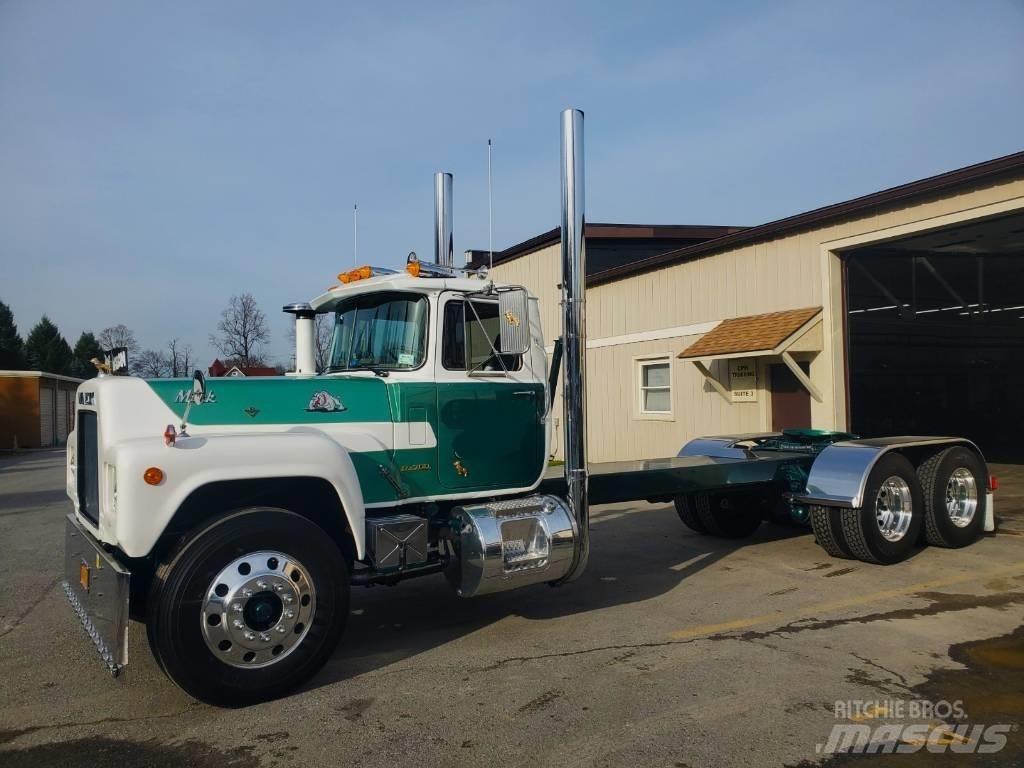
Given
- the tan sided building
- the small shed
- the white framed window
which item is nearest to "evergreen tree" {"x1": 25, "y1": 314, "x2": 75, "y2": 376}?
the small shed

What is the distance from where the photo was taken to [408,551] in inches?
206

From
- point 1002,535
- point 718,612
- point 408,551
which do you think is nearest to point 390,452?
point 408,551

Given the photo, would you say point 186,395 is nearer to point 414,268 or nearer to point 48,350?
point 414,268

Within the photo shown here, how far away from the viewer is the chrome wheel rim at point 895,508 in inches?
306

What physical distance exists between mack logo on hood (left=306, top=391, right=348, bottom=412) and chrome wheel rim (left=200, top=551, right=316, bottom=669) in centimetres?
107

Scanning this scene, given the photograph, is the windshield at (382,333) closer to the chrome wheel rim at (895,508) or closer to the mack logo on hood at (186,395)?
the mack logo on hood at (186,395)

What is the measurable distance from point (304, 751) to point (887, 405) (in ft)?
71.6

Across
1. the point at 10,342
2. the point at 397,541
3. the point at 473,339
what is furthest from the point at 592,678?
the point at 10,342

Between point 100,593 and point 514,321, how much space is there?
3010mm

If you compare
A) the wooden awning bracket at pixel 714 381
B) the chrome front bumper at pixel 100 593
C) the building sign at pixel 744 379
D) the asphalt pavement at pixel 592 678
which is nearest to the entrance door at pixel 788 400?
the building sign at pixel 744 379

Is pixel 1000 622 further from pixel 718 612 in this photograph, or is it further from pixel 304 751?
pixel 304 751

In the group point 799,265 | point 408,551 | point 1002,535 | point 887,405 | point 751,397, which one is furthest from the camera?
point 887,405

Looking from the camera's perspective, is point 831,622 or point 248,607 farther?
point 831,622

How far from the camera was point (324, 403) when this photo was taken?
17.1ft
